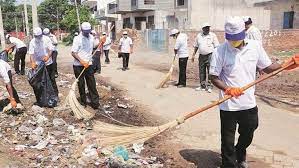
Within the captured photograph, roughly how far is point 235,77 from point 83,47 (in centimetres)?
432

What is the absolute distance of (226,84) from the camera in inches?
184

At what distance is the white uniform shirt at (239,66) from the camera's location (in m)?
4.55

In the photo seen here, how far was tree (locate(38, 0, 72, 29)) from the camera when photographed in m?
64.8

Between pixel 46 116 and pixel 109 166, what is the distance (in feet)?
10.4

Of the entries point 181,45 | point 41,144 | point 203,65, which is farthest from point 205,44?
point 41,144

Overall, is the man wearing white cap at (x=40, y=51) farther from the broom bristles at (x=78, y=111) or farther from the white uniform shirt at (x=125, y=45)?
the white uniform shirt at (x=125, y=45)

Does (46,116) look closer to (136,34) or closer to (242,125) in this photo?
(242,125)

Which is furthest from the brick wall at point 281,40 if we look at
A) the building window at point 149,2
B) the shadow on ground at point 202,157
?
the building window at point 149,2

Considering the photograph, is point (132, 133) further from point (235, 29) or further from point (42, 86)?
point (42, 86)

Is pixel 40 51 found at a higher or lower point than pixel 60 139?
higher

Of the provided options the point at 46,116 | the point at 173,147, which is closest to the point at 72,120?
the point at 46,116

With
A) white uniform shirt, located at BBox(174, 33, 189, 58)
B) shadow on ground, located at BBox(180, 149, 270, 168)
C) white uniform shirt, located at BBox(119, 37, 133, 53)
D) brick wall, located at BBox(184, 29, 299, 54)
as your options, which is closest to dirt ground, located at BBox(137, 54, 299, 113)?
white uniform shirt, located at BBox(174, 33, 189, 58)

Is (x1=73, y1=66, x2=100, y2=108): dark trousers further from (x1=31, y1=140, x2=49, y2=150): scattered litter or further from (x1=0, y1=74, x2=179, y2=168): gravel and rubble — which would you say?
(x1=31, y1=140, x2=49, y2=150): scattered litter

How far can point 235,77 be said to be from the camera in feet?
15.1
